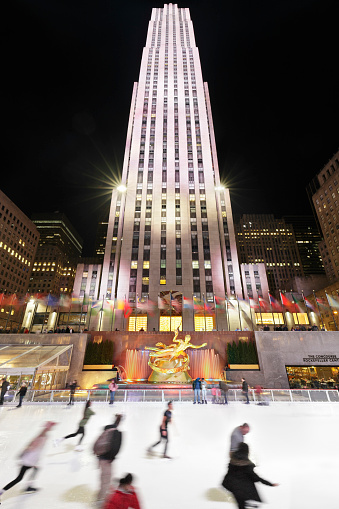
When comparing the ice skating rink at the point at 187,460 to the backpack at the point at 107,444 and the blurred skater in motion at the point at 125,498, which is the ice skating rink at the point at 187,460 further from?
the blurred skater in motion at the point at 125,498

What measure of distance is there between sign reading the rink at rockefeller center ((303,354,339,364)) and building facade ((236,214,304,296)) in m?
95.8

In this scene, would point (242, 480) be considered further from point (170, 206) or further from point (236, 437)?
point (170, 206)

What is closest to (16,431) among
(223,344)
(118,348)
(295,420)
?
(295,420)

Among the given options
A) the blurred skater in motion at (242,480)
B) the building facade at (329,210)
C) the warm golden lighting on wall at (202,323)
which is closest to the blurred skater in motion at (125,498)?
the blurred skater in motion at (242,480)

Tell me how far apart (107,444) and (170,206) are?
58.2 meters

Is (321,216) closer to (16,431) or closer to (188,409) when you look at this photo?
(188,409)

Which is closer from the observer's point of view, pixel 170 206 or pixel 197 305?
pixel 197 305

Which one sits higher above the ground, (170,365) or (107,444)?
(170,365)

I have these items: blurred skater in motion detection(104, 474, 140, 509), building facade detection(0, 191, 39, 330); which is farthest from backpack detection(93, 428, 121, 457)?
building facade detection(0, 191, 39, 330)

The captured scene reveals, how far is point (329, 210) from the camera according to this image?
8212 centimetres

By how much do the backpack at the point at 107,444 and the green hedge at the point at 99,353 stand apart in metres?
25.5

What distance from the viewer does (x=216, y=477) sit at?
6258 mm

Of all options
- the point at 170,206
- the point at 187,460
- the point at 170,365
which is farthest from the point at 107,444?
the point at 170,206

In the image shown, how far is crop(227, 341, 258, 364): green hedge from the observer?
28.2m
